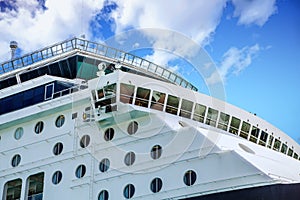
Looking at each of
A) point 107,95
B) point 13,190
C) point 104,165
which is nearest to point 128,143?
point 104,165

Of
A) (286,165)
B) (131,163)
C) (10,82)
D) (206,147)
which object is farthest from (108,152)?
(10,82)

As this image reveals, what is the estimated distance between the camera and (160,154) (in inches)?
794

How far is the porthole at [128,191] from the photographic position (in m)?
20.3

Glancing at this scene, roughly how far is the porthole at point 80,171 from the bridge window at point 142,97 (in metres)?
3.69

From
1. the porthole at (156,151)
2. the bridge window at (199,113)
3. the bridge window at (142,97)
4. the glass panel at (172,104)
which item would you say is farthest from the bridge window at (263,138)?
the porthole at (156,151)

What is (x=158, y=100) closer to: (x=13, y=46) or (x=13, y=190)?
(x=13, y=190)

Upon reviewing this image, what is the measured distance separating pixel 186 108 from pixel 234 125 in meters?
2.75

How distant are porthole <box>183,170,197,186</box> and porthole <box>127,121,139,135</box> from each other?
11.1 feet

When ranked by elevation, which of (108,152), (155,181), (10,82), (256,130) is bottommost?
(155,181)

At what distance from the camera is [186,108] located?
74.9ft

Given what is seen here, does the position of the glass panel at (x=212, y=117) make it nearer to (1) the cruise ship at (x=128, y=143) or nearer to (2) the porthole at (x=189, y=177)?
(1) the cruise ship at (x=128, y=143)

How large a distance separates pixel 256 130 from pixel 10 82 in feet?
49.4

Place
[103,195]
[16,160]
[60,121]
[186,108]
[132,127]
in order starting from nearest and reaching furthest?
[103,195] → [132,127] → [186,108] → [60,121] → [16,160]

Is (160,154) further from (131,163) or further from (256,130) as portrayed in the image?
(256,130)
